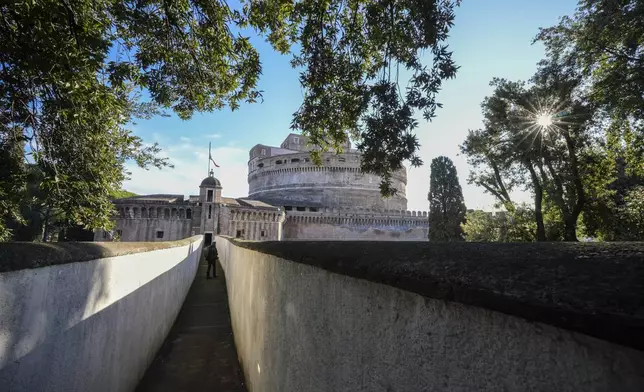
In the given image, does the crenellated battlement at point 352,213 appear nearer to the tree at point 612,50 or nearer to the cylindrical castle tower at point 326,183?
the cylindrical castle tower at point 326,183

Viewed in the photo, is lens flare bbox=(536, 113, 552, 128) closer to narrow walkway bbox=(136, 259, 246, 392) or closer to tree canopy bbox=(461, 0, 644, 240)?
tree canopy bbox=(461, 0, 644, 240)

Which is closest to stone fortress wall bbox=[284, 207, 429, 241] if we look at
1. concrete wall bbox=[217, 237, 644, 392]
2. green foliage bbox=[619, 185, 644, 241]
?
green foliage bbox=[619, 185, 644, 241]

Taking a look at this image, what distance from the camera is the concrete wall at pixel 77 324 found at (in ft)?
7.38

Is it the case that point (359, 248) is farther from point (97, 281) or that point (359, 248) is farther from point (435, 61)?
point (435, 61)

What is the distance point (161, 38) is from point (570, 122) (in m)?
15.6

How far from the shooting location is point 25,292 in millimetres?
2332

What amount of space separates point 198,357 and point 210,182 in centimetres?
3142

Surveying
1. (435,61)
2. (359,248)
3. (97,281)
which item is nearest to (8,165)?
(97,281)

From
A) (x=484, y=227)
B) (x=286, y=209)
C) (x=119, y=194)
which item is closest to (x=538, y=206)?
(x=484, y=227)

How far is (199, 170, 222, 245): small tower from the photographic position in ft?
114

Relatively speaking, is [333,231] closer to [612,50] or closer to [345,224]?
[345,224]

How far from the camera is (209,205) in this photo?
35.4 m

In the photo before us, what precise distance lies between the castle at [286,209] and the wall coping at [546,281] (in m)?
26.7

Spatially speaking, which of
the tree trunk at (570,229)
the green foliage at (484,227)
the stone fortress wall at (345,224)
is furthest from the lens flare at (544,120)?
the stone fortress wall at (345,224)
